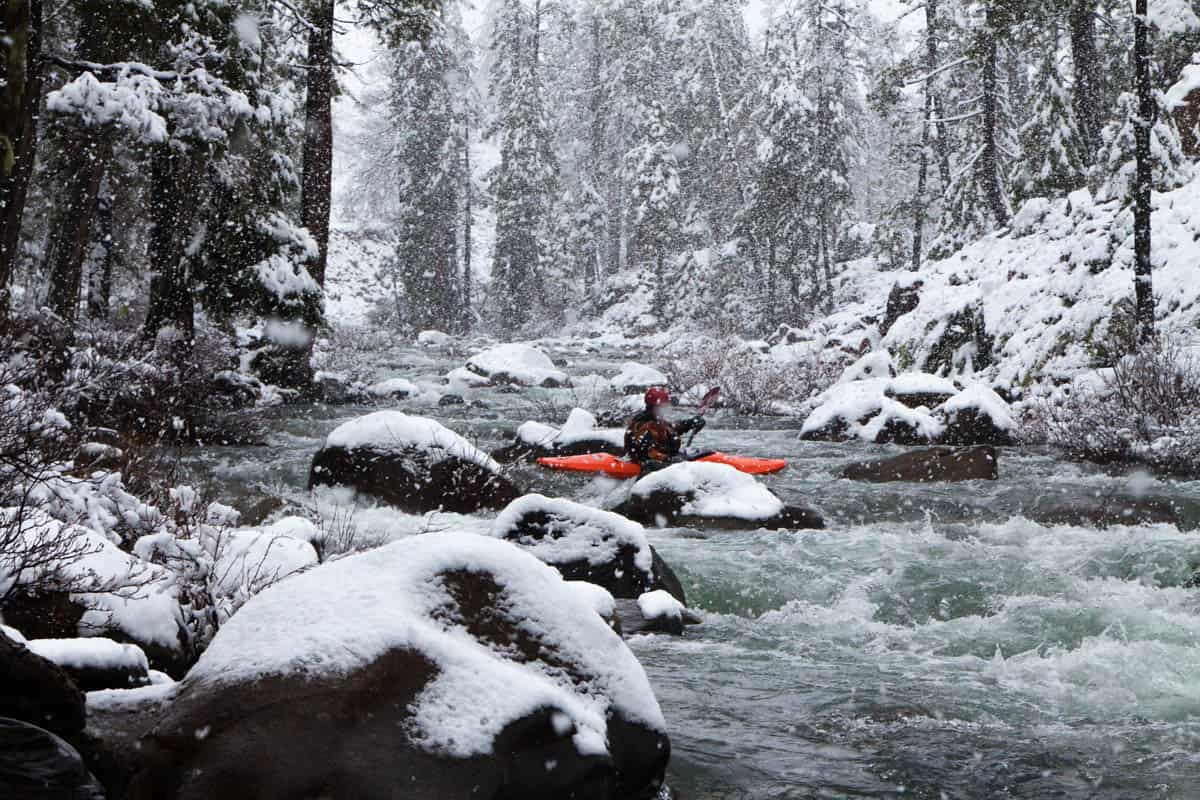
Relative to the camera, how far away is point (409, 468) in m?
9.48

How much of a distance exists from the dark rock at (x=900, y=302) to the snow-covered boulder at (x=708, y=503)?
12.7 m

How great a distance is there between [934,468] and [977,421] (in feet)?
9.24

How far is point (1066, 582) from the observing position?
285 inches

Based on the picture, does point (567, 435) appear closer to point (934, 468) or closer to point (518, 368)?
point (934, 468)

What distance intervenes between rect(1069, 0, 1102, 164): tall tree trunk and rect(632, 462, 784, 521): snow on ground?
41.0 ft

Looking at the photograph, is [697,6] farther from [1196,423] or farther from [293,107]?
[1196,423]

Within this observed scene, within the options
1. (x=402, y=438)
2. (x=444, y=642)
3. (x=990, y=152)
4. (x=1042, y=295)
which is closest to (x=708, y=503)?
(x=402, y=438)

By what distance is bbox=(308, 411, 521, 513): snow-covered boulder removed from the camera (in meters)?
9.39

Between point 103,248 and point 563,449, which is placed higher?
point 103,248

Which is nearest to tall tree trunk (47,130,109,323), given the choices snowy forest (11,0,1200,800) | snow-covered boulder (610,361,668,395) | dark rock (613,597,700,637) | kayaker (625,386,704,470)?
snowy forest (11,0,1200,800)

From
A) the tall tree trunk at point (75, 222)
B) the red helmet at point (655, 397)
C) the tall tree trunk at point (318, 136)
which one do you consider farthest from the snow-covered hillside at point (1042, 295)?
the tall tree trunk at point (75, 222)

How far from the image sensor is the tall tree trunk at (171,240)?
1349cm

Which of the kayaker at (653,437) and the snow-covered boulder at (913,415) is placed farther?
the snow-covered boulder at (913,415)

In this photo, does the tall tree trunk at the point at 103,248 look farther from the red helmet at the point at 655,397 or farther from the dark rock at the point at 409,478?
the red helmet at the point at 655,397
